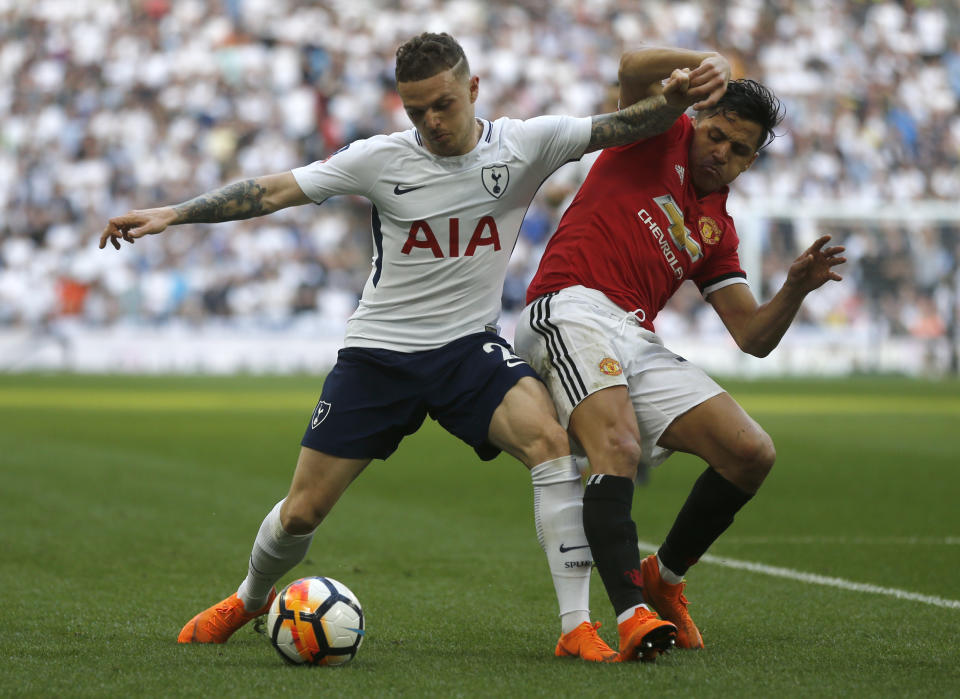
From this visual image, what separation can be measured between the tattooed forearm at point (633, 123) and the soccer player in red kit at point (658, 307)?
0.50 ft

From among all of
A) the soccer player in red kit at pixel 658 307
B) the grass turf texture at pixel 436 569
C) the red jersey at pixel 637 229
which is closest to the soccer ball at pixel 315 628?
the grass turf texture at pixel 436 569

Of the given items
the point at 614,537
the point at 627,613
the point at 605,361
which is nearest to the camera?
the point at 627,613

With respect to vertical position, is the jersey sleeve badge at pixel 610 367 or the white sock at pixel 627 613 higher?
the jersey sleeve badge at pixel 610 367

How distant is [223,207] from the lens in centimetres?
496

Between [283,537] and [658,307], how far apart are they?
1715 mm

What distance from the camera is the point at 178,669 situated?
14.8 feet

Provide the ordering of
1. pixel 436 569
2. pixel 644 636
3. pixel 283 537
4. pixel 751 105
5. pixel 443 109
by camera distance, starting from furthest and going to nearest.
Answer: pixel 436 569
pixel 751 105
pixel 283 537
pixel 443 109
pixel 644 636

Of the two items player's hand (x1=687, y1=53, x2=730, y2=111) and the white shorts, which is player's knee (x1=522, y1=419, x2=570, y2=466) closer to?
the white shorts

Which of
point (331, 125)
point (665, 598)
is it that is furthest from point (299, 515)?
point (331, 125)

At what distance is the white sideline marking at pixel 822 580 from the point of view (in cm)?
616

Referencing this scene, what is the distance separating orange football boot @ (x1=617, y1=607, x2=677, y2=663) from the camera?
175 inches

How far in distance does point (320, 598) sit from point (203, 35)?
1103 inches

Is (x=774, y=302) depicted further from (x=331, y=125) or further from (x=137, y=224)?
(x=331, y=125)

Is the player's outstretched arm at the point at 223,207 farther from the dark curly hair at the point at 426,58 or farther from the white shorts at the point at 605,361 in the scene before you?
the white shorts at the point at 605,361
